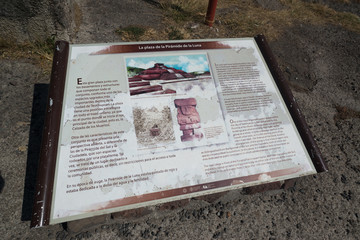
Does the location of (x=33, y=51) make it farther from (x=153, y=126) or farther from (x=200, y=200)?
(x=200, y=200)

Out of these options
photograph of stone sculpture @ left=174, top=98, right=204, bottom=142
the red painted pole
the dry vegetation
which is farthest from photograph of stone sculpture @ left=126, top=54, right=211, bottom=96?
the red painted pole

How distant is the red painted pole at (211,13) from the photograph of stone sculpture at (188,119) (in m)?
2.09

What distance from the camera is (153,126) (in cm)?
147

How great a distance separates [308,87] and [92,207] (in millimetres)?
2815

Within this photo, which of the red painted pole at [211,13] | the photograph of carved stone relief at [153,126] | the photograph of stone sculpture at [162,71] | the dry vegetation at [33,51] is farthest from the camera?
the red painted pole at [211,13]

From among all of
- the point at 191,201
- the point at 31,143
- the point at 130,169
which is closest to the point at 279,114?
the point at 191,201

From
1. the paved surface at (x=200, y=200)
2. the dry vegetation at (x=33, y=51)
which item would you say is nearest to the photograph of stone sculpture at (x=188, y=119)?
the paved surface at (x=200, y=200)

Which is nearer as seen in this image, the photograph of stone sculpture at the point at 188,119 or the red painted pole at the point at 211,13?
the photograph of stone sculpture at the point at 188,119

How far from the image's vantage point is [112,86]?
151 cm

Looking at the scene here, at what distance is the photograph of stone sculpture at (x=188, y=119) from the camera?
1511mm

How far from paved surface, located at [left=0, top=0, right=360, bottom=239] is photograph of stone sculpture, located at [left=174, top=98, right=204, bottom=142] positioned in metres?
0.62

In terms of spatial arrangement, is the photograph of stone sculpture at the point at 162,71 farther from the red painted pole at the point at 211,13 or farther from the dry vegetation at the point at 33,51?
the red painted pole at the point at 211,13

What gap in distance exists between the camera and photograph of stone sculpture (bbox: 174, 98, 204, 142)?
4.96 feet

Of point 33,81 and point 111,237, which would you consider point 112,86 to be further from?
point 33,81
